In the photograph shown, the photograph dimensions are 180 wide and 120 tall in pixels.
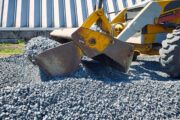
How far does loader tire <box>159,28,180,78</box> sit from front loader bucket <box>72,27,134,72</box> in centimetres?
66

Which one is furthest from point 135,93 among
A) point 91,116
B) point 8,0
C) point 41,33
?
point 8,0

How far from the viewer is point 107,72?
358 centimetres

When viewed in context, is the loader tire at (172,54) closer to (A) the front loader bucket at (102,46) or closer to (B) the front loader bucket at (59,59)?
(A) the front loader bucket at (102,46)

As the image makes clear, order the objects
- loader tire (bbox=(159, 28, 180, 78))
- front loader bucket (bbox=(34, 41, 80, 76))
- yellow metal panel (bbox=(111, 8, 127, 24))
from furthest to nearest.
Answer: yellow metal panel (bbox=(111, 8, 127, 24)) → loader tire (bbox=(159, 28, 180, 78)) → front loader bucket (bbox=(34, 41, 80, 76))

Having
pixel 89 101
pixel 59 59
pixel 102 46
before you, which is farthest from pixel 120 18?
pixel 89 101

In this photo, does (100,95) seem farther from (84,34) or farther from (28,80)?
(28,80)

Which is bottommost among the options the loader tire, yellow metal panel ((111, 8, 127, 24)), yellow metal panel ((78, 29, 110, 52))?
the loader tire

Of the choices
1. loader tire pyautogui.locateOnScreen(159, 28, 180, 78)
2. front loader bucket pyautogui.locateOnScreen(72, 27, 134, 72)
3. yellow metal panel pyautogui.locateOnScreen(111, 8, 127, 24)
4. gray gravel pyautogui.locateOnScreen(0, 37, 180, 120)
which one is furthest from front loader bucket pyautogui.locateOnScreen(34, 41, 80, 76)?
yellow metal panel pyautogui.locateOnScreen(111, 8, 127, 24)

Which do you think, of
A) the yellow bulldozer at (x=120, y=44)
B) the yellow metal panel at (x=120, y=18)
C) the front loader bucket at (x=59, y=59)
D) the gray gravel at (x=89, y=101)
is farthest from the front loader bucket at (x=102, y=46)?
the yellow metal panel at (x=120, y=18)

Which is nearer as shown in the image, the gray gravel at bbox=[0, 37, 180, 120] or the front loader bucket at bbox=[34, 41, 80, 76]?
the gray gravel at bbox=[0, 37, 180, 120]

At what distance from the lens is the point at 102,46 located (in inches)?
120

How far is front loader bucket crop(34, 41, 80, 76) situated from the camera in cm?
289

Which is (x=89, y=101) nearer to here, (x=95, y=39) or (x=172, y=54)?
(x=95, y=39)

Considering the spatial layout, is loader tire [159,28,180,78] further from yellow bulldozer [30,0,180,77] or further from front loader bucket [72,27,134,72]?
front loader bucket [72,27,134,72]
